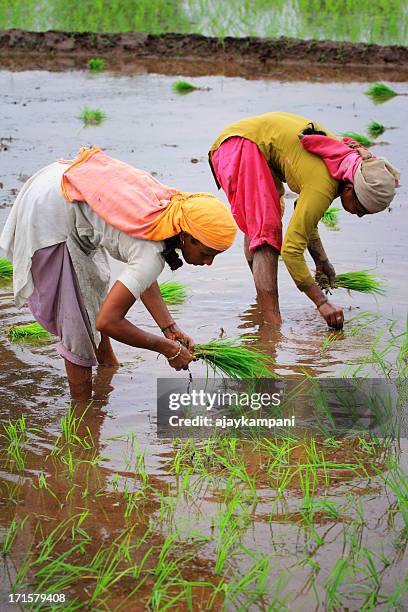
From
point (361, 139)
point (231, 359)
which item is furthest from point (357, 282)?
point (361, 139)

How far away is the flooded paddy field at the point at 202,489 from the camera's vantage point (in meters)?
2.69

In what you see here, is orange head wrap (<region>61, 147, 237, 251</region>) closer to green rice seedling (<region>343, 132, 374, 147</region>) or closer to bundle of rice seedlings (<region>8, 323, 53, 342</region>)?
bundle of rice seedlings (<region>8, 323, 53, 342</region>)

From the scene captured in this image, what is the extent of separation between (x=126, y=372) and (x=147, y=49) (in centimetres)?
990

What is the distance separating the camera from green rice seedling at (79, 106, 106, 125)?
9.94 meters

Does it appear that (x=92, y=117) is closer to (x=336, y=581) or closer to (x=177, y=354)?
(x=177, y=354)

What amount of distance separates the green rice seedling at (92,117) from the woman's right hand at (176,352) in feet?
22.0

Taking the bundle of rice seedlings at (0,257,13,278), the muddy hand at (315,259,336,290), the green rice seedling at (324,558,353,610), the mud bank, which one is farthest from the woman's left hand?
the mud bank

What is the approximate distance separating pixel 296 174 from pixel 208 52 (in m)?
9.46

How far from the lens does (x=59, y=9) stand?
14570mm

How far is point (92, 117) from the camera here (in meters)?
10.0

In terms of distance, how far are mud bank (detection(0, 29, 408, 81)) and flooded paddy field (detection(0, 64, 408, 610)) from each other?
7560mm

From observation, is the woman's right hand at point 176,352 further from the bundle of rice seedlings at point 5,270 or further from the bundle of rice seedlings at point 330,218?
the bundle of rice seedlings at point 330,218

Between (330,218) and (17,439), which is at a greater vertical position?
(17,439)

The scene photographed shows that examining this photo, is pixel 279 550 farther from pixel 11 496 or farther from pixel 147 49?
pixel 147 49
